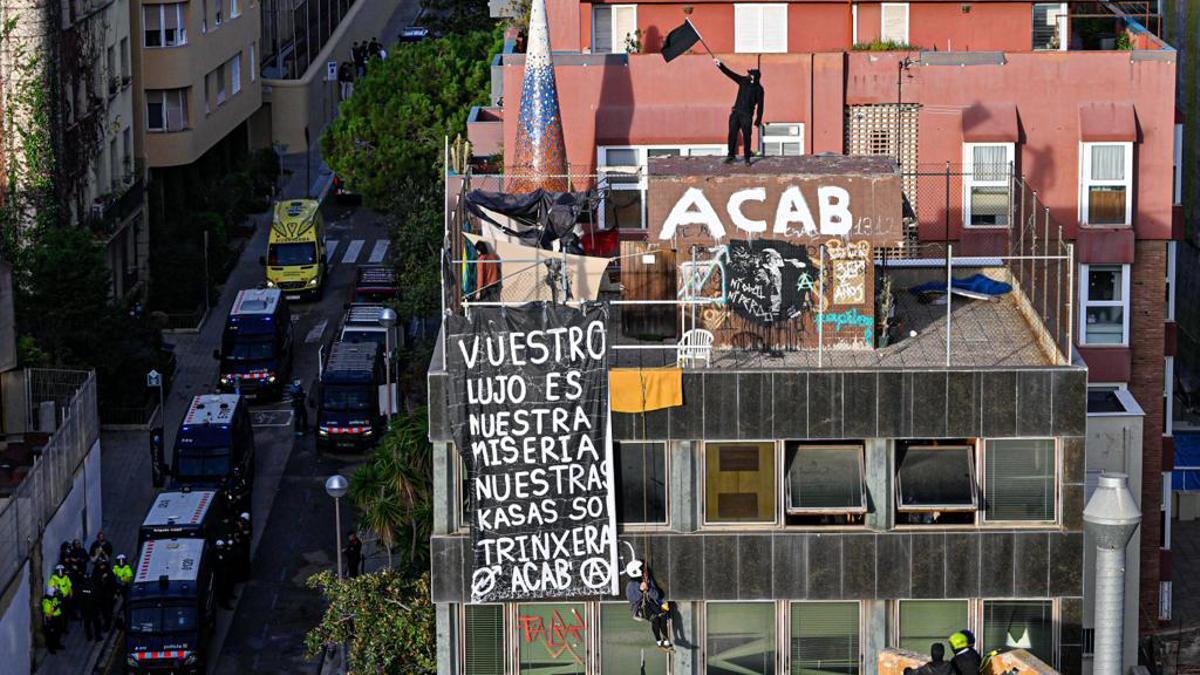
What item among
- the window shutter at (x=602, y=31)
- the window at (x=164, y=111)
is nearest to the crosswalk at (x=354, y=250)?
the window at (x=164, y=111)

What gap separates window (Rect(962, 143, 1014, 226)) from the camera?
218 feet

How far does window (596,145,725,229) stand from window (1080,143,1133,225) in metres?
8.89

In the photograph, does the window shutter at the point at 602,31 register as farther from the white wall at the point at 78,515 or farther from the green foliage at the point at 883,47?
the white wall at the point at 78,515

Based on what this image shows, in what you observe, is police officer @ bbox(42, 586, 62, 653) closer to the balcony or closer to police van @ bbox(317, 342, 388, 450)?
police van @ bbox(317, 342, 388, 450)

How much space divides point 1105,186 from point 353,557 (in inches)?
839

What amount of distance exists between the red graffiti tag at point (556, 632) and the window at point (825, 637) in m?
3.84

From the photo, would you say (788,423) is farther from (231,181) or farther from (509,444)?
(231,181)

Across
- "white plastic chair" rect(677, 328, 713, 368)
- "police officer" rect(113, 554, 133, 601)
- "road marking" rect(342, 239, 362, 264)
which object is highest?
"white plastic chair" rect(677, 328, 713, 368)

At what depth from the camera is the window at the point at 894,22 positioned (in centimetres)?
7100

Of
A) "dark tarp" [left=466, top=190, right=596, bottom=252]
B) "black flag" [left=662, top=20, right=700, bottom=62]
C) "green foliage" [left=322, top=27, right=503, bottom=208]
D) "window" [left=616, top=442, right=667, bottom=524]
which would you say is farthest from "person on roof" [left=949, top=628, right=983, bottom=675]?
"green foliage" [left=322, top=27, right=503, bottom=208]

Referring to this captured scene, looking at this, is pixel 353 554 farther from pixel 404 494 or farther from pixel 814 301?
pixel 814 301

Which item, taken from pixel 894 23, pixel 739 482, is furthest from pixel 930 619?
pixel 894 23

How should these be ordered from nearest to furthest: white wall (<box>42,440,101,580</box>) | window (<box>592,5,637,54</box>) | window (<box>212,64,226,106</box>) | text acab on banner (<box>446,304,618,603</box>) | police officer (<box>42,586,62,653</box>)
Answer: text acab on banner (<box>446,304,618,603</box>) → police officer (<box>42,586,62,653</box>) → white wall (<box>42,440,101,580</box>) → window (<box>592,5,637,54</box>) → window (<box>212,64,226,106</box>)

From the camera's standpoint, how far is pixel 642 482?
161 ft
